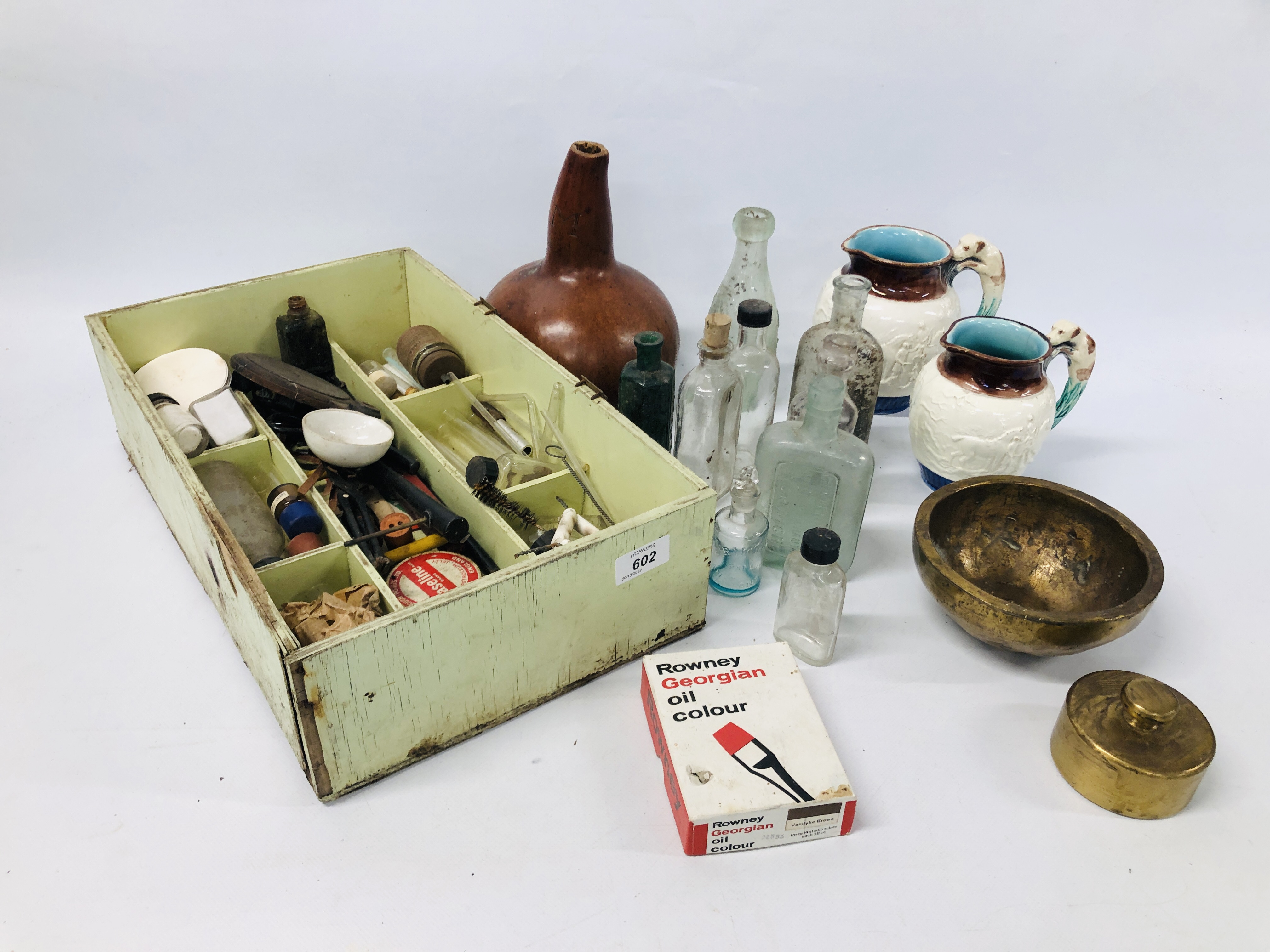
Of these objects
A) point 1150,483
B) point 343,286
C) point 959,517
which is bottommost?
point 1150,483

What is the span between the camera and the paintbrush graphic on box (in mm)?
1131

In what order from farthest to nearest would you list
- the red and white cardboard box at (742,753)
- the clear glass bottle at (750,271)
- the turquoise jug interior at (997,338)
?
1. the clear glass bottle at (750,271)
2. the turquoise jug interior at (997,338)
3. the red and white cardboard box at (742,753)

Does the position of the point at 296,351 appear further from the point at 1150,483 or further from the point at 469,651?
the point at 1150,483

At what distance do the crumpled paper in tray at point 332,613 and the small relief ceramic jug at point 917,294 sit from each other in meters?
0.99

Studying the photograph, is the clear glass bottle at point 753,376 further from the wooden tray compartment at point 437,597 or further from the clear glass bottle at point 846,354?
the wooden tray compartment at point 437,597

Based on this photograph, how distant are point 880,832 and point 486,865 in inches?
18.6

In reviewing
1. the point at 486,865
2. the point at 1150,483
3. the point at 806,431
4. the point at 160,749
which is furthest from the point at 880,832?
the point at 1150,483

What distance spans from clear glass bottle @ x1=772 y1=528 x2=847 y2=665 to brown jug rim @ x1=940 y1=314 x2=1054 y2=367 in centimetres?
42

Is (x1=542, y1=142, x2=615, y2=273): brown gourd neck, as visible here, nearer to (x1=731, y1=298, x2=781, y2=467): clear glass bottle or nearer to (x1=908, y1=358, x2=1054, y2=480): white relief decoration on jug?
(x1=731, y1=298, x2=781, y2=467): clear glass bottle

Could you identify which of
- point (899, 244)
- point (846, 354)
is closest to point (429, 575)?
point (846, 354)

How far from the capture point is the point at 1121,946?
41.6 inches

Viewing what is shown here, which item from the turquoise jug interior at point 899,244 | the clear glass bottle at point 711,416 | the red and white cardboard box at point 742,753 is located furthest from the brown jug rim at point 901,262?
the red and white cardboard box at point 742,753

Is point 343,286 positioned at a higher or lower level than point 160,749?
higher

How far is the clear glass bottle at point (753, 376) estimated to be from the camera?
62.2 inches
